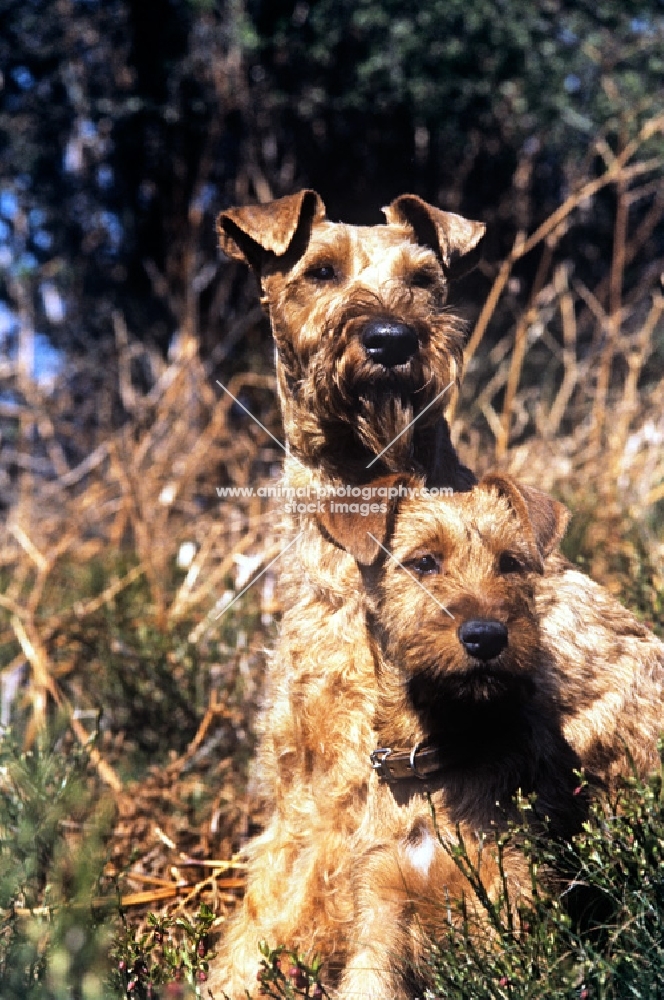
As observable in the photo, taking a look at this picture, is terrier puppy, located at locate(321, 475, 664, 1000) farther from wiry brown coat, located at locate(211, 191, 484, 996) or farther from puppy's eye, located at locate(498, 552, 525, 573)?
wiry brown coat, located at locate(211, 191, 484, 996)

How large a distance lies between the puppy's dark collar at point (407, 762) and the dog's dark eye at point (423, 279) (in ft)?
4.51

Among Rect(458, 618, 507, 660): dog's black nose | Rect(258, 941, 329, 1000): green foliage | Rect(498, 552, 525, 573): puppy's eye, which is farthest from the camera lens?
Rect(498, 552, 525, 573): puppy's eye

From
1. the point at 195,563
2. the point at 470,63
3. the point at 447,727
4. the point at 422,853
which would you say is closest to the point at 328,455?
the point at 447,727

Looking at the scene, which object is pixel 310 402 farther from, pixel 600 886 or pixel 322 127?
pixel 322 127

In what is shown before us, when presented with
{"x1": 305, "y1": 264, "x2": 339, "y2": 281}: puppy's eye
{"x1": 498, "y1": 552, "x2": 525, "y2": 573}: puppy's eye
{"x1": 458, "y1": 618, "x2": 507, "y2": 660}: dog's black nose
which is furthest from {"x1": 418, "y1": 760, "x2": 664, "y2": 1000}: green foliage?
{"x1": 305, "y1": 264, "x2": 339, "y2": 281}: puppy's eye

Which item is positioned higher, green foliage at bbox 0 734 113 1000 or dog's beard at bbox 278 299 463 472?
dog's beard at bbox 278 299 463 472

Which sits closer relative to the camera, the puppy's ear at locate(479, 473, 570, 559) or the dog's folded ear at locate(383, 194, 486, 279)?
the puppy's ear at locate(479, 473, 570, 559)

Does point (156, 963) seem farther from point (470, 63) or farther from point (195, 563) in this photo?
point (470, 63)

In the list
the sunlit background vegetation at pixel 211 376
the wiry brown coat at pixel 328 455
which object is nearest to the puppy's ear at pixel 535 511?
the wiry brown coat at pixel 328 455

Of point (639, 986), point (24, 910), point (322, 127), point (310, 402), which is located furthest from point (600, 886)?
point (322, 127)

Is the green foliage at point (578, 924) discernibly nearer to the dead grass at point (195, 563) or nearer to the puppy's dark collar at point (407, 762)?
the puppy's dark collar at point (407, 762)

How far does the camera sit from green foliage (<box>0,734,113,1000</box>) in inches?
85.0

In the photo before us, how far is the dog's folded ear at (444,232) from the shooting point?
3.14m

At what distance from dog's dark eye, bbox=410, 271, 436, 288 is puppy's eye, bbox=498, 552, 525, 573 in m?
0.93
